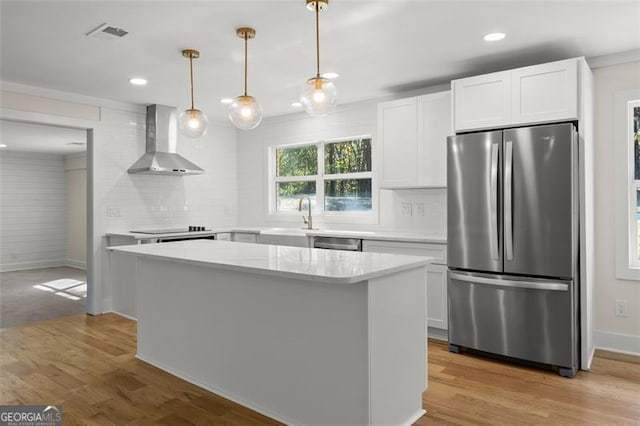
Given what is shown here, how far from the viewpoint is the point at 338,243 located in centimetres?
457

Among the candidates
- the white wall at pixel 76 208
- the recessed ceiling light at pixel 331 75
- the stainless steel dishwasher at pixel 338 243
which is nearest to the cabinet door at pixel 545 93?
the recessed ceiling light at pixel 331 75

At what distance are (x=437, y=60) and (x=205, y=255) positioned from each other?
8.42ft

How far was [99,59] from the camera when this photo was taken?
3.67m

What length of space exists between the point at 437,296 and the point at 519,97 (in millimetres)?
1843

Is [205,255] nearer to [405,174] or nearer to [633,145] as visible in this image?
[405,174]

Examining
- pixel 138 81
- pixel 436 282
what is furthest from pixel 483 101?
pixel 138 81

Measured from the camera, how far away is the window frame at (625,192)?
11.8 feet

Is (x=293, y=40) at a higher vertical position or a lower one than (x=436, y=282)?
higher

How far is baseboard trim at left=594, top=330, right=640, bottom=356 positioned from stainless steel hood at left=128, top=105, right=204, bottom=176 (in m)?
4.68

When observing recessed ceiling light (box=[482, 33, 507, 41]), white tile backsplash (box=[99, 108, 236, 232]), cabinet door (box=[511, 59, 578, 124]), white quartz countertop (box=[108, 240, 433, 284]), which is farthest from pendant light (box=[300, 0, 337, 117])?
white tile backsplash (box=[99, 108, 236, 232])

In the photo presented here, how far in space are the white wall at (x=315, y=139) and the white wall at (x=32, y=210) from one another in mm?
5349

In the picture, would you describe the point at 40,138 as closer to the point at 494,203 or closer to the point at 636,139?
the point at 494,203

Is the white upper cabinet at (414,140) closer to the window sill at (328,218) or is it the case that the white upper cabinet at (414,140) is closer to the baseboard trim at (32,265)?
the window sill at (328,218)

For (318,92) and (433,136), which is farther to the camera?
(433,136)
